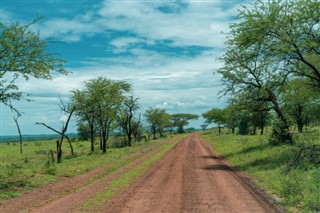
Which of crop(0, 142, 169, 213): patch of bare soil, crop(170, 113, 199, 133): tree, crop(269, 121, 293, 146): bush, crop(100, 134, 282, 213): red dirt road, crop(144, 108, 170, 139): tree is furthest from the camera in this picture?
crop(170, 113, 199, 133): tree

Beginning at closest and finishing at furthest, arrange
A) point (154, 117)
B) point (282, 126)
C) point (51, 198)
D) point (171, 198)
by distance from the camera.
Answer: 1. point (171, 198)
2. point (51, 198)
3. point (282, 126)
4. point (154, 117)

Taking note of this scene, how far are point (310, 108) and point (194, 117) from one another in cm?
11857

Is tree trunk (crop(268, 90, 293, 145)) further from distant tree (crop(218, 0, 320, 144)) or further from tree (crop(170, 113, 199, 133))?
tree (crop(170, 113, 199, 133))

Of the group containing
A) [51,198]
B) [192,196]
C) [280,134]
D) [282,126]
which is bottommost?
[51,198]

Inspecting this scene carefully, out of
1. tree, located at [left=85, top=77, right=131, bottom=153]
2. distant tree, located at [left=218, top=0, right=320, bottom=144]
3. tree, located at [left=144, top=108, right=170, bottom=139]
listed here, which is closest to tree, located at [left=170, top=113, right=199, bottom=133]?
tree, located at [left=144, top=108, right=170, bottom=139]

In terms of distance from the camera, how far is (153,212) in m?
A: 9.47

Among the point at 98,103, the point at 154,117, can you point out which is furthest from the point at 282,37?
the point at 154,117

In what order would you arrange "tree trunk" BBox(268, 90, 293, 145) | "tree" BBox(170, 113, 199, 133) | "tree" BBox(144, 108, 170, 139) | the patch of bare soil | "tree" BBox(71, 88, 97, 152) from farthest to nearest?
"tree" BBox(170, 113, 199, 133) < "tree" BBox(144, 108, 170, 139) < "tree" BBox(71, 88, 97, 152) < "tree trunk" BBox(268, 90, 293, 145) < the patch of bare soil

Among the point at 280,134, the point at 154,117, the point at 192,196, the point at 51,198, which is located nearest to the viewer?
the point at 192,196

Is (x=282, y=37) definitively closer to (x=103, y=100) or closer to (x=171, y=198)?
(x=171, y=198)

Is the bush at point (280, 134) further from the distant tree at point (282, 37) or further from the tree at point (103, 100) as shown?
the tree at point (103, 100)

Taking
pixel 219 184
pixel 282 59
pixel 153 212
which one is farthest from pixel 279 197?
pixel 282 59

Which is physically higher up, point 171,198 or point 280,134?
point 280,134

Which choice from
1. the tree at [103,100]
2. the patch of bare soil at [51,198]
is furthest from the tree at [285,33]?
the tree at [103,100]
